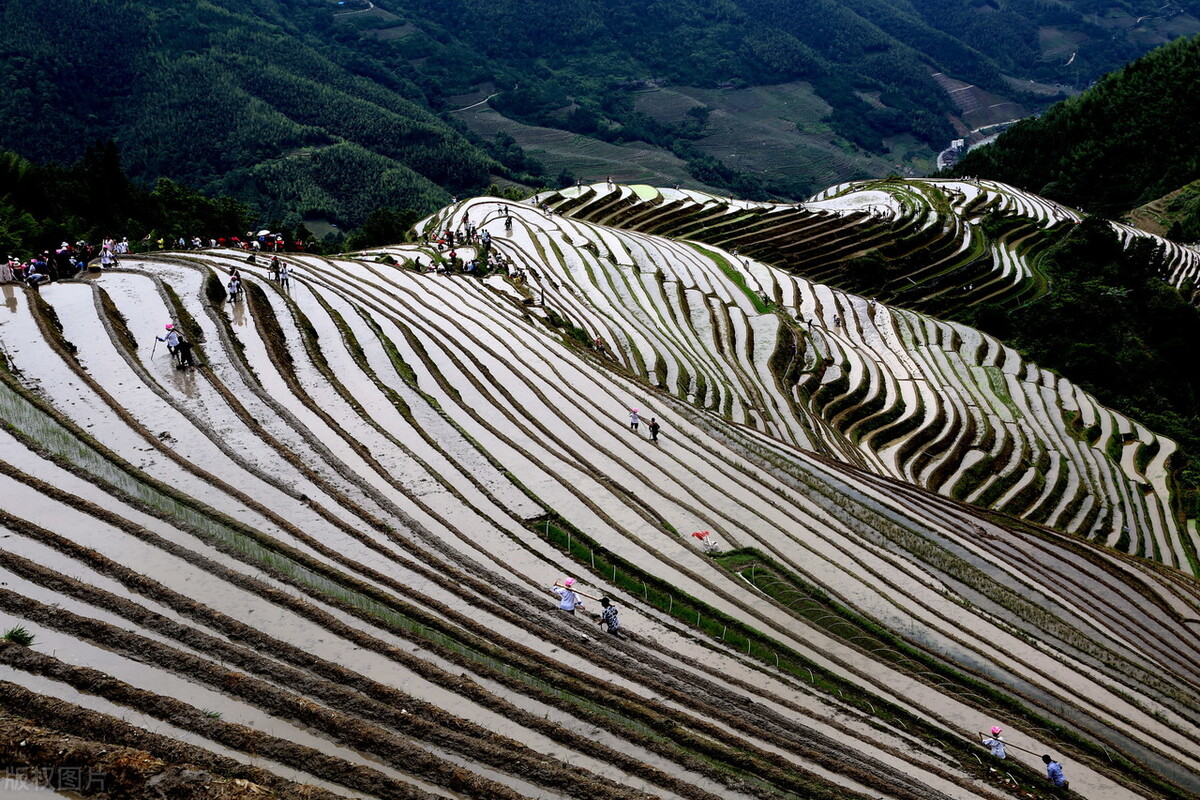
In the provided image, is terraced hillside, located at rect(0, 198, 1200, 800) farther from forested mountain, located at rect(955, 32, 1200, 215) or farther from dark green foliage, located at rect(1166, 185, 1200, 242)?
forested mountain, located at rect(955, 32, 1200, 215)

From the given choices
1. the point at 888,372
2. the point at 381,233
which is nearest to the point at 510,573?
the point at 888,372

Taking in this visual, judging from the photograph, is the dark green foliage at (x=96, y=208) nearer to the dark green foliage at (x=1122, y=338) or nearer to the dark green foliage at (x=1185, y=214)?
the dark green foliage at (x=1122, y=338)

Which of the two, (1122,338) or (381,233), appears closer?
(1122,338)

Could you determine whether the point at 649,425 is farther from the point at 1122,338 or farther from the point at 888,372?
the point at 1122,338

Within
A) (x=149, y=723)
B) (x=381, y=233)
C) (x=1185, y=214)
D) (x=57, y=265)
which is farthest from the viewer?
(x=1185, y=214)

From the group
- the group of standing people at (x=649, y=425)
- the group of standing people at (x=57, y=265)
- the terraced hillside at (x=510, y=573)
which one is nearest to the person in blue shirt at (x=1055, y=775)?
the terraced hillside at (x=510, y=573)

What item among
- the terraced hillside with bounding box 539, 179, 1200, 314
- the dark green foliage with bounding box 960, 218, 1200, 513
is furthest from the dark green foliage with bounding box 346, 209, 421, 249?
the dark green foliage with bounding box 960, 218, 1200, 513
